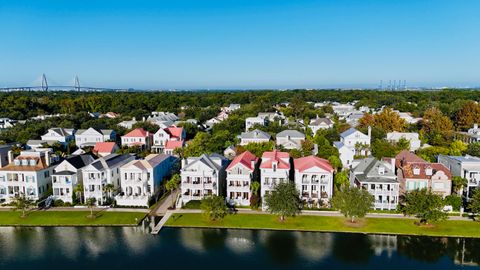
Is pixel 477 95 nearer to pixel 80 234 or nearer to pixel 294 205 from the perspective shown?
pixel 294 205

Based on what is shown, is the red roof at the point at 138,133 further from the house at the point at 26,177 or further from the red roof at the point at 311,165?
A: the red roof at the point at 311,165

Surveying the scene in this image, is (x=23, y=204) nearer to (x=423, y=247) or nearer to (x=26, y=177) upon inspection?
(x=26, y=177)

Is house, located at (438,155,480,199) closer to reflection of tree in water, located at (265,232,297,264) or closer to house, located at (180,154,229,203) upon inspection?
reflection of tree in water, located at (265,232,297,264)

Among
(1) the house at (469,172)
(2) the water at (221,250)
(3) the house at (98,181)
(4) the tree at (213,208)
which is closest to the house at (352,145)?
(1) the house at (469,172)

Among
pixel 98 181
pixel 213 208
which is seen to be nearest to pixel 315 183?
pixel 213 208

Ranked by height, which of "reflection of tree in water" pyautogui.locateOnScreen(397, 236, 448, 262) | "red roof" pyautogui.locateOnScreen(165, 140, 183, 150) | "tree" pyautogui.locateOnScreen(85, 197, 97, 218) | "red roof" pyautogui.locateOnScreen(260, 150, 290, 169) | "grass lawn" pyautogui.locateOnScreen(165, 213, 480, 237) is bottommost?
"reflection of tree in water" pyautogui.locateOnScreen(397, 236, 448, 262)

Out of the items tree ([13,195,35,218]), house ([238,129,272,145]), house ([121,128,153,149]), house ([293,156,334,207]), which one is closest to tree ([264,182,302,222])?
house ([293,156,334,207])

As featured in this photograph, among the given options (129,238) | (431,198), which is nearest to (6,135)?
(129,238)
